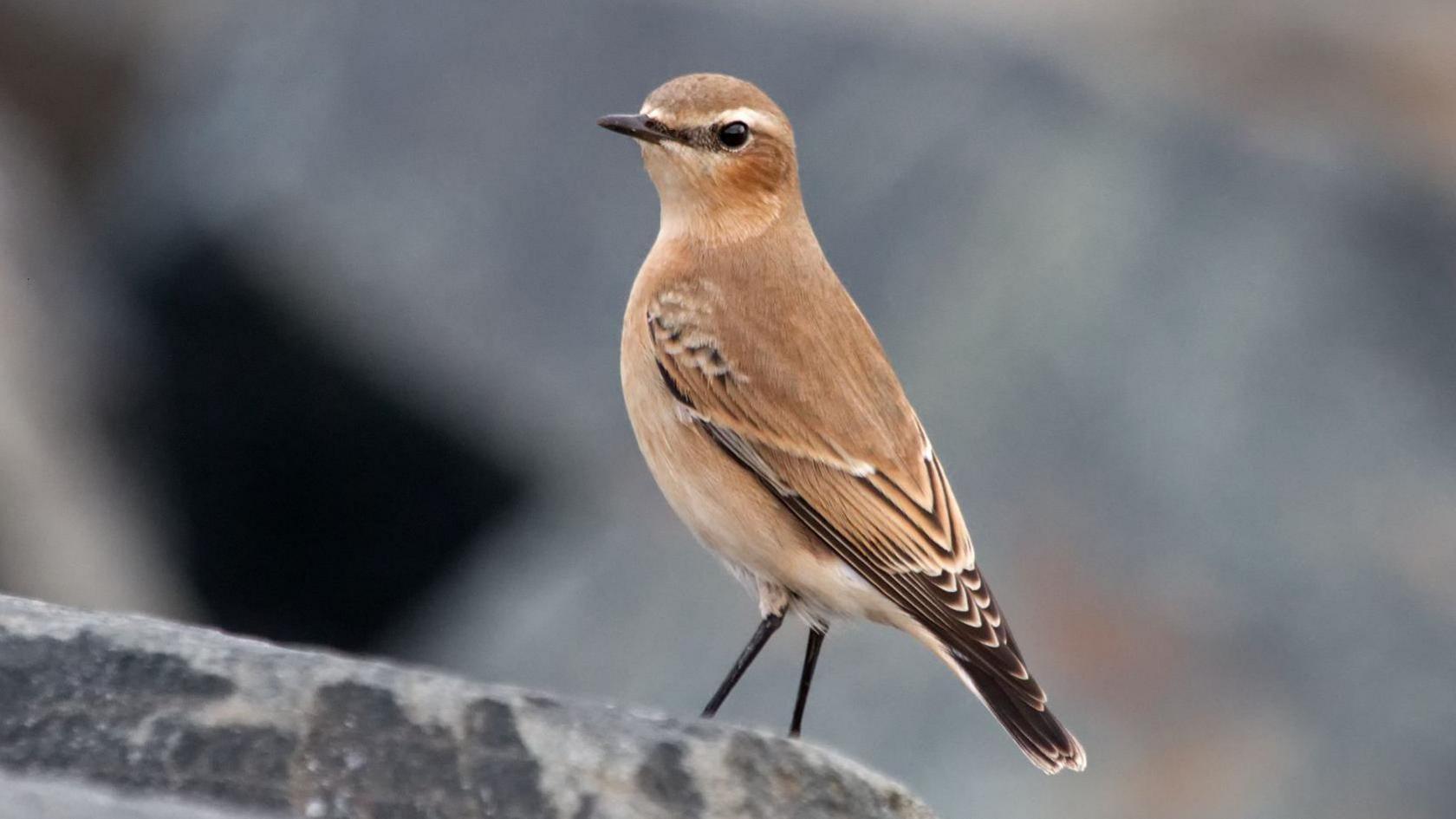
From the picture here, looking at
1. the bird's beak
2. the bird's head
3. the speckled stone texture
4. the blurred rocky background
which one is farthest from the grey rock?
the blurred rocky background

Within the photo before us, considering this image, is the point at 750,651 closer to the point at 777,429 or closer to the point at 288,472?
the point at 777,429

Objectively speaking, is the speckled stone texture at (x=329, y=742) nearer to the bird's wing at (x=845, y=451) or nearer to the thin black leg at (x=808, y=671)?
the bird's wing at (x=845, y=451)

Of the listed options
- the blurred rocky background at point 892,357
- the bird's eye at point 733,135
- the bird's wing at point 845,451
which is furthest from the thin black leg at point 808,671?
the blurred rocky background at point 892,357

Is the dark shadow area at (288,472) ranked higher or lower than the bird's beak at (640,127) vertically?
lower

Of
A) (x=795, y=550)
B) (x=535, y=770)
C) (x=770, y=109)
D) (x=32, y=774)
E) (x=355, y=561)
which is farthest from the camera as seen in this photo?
(x=355, y=561)

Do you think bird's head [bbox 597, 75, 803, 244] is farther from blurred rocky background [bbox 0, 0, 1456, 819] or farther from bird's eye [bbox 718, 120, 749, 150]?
blurred rocky background [bbox 0, 0, 1456, 819]

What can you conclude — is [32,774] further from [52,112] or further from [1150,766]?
[52,112]

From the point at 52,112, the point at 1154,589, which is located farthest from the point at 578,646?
the point at 52,112
